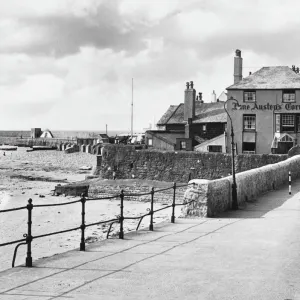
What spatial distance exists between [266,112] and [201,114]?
12160 mm

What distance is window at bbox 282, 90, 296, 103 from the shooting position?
46.1 m

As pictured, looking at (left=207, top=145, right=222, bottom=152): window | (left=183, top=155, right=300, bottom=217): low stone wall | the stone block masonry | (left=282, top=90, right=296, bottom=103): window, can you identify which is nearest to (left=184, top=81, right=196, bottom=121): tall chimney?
(left=207, top=145, right=222, bottom=152): window

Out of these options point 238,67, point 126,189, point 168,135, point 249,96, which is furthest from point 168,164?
point 168,135

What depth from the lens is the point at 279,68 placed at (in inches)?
1903

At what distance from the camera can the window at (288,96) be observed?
151ft

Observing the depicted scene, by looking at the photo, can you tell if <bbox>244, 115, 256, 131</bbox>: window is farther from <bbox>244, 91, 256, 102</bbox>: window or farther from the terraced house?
the terraced house

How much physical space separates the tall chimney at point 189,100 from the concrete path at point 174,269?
43779mm

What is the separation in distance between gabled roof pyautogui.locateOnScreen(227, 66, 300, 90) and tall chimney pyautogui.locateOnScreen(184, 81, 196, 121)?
8457 millimetres

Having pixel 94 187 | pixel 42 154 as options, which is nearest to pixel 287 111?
pixel 94 187

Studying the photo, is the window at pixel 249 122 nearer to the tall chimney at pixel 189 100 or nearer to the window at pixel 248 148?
the window at pixel 248 148

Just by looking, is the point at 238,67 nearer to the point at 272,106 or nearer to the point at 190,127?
the point at 272,106

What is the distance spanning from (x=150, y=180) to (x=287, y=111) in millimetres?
13771

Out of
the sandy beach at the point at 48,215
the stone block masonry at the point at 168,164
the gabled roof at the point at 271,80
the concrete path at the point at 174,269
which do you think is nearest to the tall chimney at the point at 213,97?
the sandy beach at the point at 48,215

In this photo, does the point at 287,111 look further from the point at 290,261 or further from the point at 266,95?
the point at 290,261
